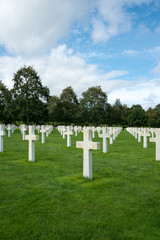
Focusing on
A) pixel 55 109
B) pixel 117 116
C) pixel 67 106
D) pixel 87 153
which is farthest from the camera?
pixel 117 116

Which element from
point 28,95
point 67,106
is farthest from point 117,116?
point 28,95

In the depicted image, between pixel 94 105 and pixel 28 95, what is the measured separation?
18.2 m

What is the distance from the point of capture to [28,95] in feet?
121

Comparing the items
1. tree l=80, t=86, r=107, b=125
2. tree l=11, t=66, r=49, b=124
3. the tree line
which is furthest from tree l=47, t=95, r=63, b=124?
tree l=11, t=66, r=49, b=124

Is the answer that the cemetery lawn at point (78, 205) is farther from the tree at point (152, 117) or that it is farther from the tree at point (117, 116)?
the tree at point (152, 117)

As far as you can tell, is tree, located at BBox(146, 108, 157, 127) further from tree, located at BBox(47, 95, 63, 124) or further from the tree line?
tree, located at BBox(47, 95, 63, 124)

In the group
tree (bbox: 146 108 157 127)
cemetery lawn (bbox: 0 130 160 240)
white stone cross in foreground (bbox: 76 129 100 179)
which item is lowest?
cemetery lawn (bbox: 0 130 160 240)

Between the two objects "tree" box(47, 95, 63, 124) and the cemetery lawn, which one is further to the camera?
"tree" box(47, 95, 63, 124)

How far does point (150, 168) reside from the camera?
628 centimetres

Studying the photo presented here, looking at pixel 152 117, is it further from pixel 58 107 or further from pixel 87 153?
pixel 87 153

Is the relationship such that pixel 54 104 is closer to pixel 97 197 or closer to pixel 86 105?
pixel 86 105

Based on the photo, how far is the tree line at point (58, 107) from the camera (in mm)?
36312

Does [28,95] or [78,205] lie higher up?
[28,95]

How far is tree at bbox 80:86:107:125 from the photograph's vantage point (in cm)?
4841
